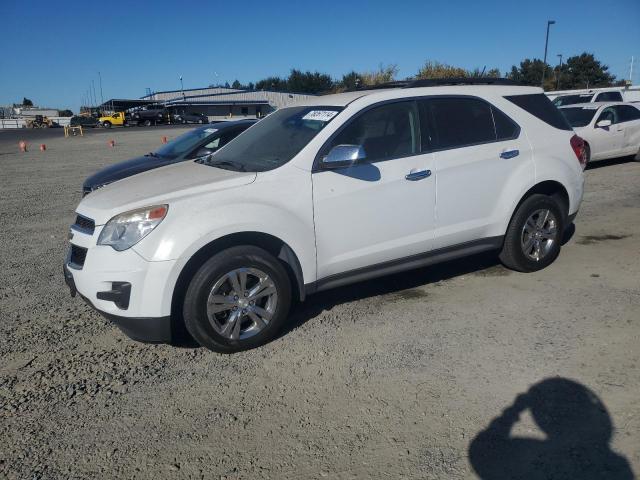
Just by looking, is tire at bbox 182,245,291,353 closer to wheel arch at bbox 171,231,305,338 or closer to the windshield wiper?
wheel arch at bbox 171,231,305,338

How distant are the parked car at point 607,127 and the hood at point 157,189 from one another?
10152mm

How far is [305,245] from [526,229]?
247 centimetres

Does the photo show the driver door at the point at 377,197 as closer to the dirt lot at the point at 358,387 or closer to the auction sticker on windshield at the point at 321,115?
the auction sticker on windshield at the point at 321,115

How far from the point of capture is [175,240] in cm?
346

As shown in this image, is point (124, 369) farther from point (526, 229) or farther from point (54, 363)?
point (526, 229)

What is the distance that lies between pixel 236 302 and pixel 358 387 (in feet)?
3.52

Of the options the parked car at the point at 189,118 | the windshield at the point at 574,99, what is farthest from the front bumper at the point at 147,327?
the parked car at the point at 189,118

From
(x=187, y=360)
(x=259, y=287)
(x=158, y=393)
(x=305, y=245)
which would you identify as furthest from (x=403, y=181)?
(x=158, y=393)

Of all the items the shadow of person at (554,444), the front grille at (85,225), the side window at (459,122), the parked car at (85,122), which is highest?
the parked car at (85,122)

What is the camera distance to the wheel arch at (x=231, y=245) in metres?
3.60

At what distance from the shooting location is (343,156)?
3.87m

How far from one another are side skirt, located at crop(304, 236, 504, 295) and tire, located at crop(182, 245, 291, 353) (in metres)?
0.31

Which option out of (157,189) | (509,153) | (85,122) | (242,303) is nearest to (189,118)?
(85,122)

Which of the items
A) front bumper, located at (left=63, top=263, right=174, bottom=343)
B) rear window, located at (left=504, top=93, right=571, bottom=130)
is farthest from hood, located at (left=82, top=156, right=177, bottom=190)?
rear window, located at (left=504, top=93, right=571, bottom=130)
